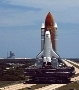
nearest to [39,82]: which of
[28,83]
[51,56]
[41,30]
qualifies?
[28,83]

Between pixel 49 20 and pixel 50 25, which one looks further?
pixel 49 20

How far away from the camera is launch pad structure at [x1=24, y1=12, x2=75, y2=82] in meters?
85.8

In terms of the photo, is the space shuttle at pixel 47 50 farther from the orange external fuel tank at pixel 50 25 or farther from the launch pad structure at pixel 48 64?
the orange external fuel tank at pixel 50 25

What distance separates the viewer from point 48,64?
8862 cm

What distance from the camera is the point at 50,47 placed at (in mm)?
93938

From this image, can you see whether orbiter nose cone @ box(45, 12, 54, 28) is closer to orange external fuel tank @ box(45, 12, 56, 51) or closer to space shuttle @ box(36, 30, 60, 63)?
orange external fuel tank @ box(45, 12, 56, 51)

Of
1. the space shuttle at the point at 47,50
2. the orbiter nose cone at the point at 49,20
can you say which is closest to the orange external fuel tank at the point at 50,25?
the orbiter nose cone at the point at 49,20

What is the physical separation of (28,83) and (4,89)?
1512 cm

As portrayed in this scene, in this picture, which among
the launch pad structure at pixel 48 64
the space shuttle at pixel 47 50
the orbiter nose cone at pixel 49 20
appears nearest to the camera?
the launch pad structure at pixel 48 64

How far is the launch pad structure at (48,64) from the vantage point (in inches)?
3378

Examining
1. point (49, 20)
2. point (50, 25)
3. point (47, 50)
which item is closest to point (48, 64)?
point (47, 50)

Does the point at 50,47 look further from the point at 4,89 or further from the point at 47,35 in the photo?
the point at 4,89

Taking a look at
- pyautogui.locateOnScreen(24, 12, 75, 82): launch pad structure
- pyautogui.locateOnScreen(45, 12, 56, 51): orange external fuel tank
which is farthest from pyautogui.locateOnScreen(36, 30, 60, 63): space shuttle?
pyautogui.locateOnScreen(45, 12, 56, 51): orange external fuel tank

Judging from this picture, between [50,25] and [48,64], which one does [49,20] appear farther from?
[48,64]
